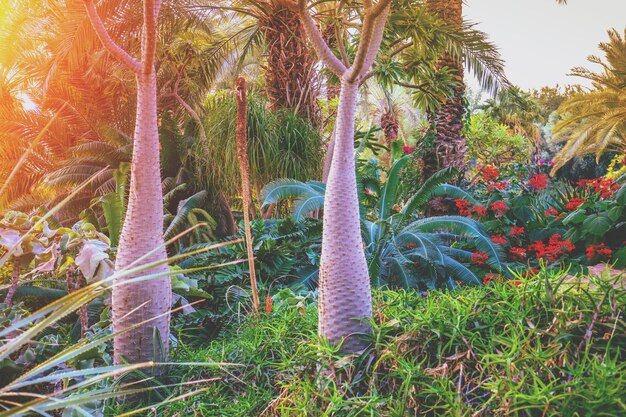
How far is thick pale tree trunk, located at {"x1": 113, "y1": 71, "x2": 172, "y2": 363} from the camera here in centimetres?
237

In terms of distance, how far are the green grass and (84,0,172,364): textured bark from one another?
0.37 metres

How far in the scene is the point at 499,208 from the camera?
514cm

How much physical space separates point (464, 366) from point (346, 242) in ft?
2.25

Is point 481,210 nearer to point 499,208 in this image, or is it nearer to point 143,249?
point 499,208

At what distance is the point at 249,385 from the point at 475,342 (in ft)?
3.14

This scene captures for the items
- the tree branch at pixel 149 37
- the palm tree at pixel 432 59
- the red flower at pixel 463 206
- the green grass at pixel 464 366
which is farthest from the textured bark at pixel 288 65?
the green grass at pixel 464 366

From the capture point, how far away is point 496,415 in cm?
148

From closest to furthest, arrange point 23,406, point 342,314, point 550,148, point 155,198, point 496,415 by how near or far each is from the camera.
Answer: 1. point 23,406
2. point 496,415
3. point 342,314
4. point 155,198
5. point 550,148

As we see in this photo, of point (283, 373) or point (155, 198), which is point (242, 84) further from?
point (283, 373)

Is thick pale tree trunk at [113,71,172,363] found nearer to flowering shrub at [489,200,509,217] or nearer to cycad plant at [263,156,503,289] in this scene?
cycad plant at [263,156,503,289]

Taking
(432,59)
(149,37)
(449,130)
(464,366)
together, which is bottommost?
(464,366)

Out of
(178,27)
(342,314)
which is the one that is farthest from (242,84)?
(178,27)

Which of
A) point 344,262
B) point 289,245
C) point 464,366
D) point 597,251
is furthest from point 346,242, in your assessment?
point 597,251

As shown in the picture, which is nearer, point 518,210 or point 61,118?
point 518,210
